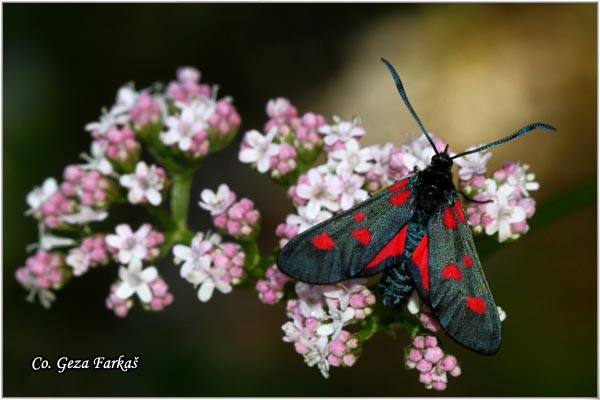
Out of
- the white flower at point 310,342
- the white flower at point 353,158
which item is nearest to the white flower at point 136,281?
the white flower at point 310,342

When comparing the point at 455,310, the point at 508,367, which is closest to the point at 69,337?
the point at 508,367

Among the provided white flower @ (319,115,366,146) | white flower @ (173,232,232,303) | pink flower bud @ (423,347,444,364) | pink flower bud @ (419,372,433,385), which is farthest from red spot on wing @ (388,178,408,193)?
white flower @ (173,232,232,303)

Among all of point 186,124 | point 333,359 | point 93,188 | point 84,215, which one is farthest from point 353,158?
point 84,215

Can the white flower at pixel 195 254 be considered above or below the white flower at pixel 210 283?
above

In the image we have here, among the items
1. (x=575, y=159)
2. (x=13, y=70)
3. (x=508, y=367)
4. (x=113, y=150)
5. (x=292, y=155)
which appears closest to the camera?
(x=292, y=155)

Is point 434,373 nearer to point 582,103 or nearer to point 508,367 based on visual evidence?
point 508,367

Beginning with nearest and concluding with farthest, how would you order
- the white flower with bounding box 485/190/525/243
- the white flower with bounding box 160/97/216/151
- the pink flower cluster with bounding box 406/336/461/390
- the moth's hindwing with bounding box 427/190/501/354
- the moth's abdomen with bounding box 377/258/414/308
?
the moth's hindwing with bounding box 427/190/501/354, the moth's abdomen with bounding box 377/258/414/308, the pink flower cluster with bounding box 406/336/461/390, the white flower with bounding box 485/190/525/243, the white flower with bounding box 160/97/216/151

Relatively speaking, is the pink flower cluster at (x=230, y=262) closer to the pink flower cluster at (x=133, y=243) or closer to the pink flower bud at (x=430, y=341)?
the pink flower cluster at (x=133, y=243)

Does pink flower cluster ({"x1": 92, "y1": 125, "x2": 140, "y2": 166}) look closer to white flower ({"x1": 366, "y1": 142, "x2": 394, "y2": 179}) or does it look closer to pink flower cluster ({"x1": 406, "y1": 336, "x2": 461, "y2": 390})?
white flower ({"x1": 366, "y1": 142, "x2": 394, "y2": 179})
